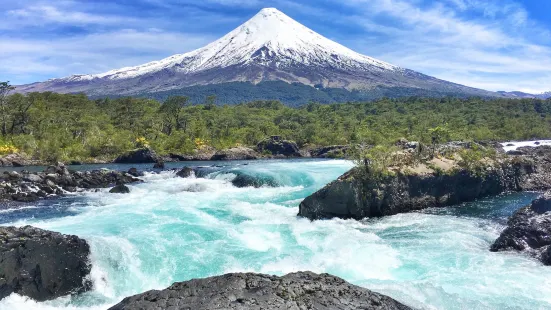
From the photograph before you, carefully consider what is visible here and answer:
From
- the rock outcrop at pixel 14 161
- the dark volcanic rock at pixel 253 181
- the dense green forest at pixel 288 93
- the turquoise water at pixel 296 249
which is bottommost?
the rock outcrop at pixel 14 161

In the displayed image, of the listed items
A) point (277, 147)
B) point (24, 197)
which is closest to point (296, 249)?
point (24, 197)

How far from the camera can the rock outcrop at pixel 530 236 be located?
10.6 metres

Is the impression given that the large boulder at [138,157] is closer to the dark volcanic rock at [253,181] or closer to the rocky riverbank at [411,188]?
the dark volcanic rock at [253,181]

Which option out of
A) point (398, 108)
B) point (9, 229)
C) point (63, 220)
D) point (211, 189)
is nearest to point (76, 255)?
point (9, 229)

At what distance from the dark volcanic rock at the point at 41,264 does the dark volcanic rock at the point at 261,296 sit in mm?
3739

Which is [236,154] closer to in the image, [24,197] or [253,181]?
[253,181]

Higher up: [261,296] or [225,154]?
[261,296]

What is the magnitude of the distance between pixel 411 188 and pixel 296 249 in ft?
23.4

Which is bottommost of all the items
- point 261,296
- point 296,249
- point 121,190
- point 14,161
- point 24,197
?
point 14,161

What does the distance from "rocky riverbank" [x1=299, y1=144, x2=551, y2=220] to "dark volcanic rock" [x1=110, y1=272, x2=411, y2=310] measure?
9218 mm

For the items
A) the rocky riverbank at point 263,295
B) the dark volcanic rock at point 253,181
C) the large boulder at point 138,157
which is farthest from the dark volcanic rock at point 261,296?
the large boulder at point 138,157

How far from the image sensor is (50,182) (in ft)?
78.5

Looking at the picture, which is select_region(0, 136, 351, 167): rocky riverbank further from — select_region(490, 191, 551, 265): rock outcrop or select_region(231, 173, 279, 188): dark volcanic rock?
select_region(490, 191, 551, 265): rock outcrop

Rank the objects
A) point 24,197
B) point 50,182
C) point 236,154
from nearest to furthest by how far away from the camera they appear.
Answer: point 24,197 → point 50,182 → point 236,154
